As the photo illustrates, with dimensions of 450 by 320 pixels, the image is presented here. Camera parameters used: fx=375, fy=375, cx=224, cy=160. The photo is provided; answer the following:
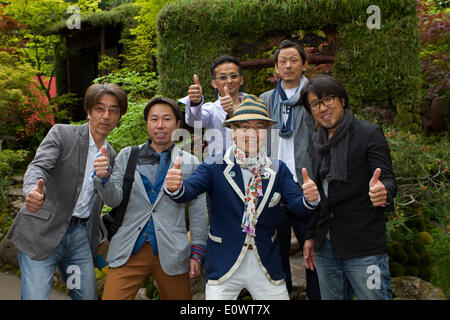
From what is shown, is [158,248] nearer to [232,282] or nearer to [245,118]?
[232,282]

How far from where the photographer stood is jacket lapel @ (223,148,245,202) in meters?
2.59

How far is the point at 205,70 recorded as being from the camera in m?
7.36

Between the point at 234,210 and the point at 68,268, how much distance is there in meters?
1.35

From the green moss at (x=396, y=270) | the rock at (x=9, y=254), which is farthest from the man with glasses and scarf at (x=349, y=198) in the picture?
the rock at (x=9, y=254)

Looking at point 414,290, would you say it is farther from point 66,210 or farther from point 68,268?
point 66,210

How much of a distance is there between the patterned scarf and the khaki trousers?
0.76 m

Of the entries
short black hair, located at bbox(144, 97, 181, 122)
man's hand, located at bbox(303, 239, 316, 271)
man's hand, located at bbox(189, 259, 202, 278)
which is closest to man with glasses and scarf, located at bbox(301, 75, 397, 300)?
man's hand, located at bbox(303, 239, 316, 271)

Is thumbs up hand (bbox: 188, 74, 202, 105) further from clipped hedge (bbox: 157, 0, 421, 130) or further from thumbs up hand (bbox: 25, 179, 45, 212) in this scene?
clipped hedge (bbox: 157, 0, 421, 130)

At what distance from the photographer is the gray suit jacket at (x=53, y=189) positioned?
2678 millimetres

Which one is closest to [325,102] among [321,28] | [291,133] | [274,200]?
[291,133]

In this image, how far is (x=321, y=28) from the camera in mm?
6840

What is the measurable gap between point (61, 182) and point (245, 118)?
1447mm

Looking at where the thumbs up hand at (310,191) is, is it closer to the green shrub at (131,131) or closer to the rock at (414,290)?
the rock at (414,290)
